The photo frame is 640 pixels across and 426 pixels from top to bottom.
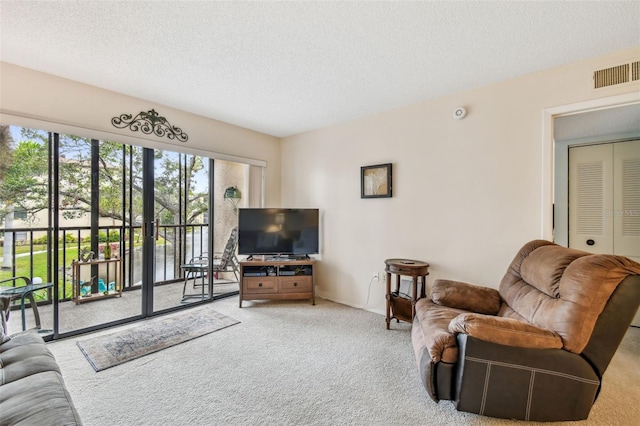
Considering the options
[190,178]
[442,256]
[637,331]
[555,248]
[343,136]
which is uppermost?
[343,136]

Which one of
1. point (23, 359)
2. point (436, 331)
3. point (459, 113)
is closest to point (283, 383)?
point (436, 331)

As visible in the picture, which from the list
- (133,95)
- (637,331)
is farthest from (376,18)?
(637,331)

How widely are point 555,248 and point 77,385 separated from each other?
3459 millimetres

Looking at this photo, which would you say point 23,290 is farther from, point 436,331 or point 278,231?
point 436,331

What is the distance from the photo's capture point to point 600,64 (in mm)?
A: 2098

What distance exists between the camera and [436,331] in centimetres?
173

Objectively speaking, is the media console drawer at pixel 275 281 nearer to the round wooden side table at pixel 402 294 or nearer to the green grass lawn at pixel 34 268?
the round wooden side table at pixel 402 294

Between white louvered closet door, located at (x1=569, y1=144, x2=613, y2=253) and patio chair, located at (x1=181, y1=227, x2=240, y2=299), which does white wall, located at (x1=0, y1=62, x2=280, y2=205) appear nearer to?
patio chair, located at (x1=181, y1=227, x2=240, y2=299)

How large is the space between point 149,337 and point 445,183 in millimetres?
3299

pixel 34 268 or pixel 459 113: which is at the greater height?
pixel 459 113

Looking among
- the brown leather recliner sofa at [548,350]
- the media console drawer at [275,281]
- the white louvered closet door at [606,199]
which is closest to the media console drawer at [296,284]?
the media console drawer at [275,281]

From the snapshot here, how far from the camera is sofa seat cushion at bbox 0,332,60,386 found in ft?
4.32

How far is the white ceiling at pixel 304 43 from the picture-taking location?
5.35 ft

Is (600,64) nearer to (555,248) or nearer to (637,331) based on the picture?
(555,248)
